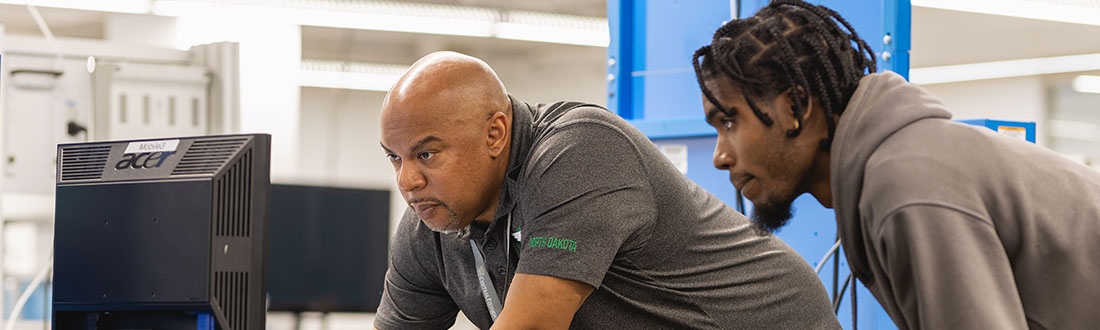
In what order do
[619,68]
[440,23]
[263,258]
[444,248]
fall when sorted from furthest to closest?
[440,23], [619,68], [444,248], [263,258]

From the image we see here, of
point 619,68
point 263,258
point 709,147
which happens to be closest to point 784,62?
point 263,258

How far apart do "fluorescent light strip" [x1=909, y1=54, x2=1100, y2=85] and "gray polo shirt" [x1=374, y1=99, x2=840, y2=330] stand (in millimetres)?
8599

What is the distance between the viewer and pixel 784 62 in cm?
124

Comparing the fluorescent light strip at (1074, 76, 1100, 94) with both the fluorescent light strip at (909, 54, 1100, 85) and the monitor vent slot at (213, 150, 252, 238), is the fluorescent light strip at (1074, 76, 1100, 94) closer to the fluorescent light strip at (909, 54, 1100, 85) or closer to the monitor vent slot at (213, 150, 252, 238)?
the fluorescent light strip at (909, 54, 1100, 85)

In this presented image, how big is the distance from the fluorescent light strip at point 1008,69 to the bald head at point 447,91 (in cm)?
883

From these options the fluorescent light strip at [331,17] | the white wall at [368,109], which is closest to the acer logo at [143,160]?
the fluorescent light strip at [331,17]

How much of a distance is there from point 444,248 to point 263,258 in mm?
406

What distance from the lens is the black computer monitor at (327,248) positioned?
3.91 m

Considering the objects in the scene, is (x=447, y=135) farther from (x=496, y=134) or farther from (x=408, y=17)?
(x=408, y=17)

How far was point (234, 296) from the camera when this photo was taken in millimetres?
1535

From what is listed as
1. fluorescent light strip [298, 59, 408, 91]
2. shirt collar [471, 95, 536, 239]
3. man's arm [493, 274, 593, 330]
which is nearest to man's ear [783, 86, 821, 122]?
man's arm [493, 274, 593, 330]

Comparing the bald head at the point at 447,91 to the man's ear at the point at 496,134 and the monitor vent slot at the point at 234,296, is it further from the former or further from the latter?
the monitor vent slot at the point at 234,296

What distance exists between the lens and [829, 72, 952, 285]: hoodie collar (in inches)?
45.5

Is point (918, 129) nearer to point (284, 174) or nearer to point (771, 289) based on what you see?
point (771, 289)
